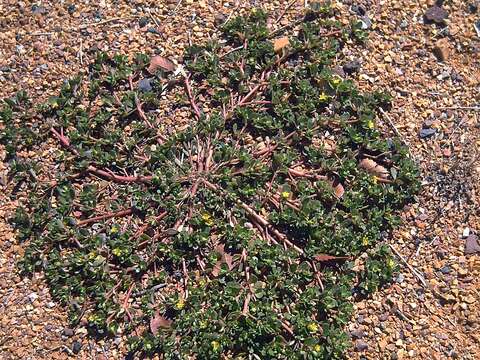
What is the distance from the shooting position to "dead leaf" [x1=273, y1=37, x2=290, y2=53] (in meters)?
4.65

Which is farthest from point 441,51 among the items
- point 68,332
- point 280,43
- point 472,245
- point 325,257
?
point 68,332

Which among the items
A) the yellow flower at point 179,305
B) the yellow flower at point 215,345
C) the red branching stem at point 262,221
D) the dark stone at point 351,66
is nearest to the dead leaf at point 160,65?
the red branching stem at point 262,221

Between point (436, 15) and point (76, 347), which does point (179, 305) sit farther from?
point (436, 15)

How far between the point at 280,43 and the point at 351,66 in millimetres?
580

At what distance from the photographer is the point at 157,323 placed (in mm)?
3969

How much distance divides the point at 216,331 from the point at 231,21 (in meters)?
2.37

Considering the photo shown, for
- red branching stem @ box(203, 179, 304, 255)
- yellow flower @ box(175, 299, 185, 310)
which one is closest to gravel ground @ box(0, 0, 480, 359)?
yellow flower @ box(175, 299, 185, 310)

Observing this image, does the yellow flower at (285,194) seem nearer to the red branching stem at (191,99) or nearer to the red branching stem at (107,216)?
the red branching stem at (191,99)

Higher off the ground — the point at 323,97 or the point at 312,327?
the point at 323,97

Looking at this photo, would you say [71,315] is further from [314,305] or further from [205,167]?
[314,305]

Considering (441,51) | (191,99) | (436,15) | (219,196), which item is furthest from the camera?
(436,15)

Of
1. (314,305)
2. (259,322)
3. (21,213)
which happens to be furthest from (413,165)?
(21,213)

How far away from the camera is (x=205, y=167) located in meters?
4.25

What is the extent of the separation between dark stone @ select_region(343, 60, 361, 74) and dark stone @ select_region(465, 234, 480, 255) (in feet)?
4.99
